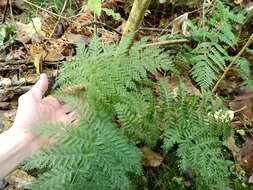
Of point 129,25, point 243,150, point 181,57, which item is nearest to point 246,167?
point 243,150

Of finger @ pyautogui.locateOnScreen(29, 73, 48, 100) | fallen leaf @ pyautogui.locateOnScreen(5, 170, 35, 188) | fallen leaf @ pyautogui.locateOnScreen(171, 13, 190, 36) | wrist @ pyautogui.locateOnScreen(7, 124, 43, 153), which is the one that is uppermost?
fallen leaf @ pyautogui.locateOnScreen(171, 13, 190, 36)

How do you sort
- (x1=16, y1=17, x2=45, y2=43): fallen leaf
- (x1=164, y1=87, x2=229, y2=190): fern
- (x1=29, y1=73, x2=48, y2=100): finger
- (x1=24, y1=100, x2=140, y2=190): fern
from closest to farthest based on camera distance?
(x1=24, y1=100, x2=140, y2=190): fern, (x1=164, y1=87, x2=229, y2=190): fern, (x1=29, y1=73, x2=48, y2=100): finger, (x1=16, y1=17, x2=45, y2=43): fallen leaf

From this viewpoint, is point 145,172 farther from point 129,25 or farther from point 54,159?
point 129,25

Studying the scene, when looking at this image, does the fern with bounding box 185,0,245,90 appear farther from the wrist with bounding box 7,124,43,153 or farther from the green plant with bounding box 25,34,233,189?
the wrist with bounding box 7,124,43,153

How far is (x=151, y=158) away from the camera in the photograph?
97.5 inches

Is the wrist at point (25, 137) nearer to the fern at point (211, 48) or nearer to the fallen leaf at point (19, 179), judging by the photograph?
the fallen leaf at point (19, 179)

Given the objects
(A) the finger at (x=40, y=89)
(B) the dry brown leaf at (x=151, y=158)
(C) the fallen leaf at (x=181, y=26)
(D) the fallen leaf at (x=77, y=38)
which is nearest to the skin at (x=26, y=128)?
(A) the finger at (x=40, y=89)

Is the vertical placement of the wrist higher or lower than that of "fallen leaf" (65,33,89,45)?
lower

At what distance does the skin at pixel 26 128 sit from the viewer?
2227 millimetres

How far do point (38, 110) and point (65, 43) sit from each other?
115cm

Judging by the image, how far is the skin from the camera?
2.23 metres

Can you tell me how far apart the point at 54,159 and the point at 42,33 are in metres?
1.86

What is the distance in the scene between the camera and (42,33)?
347 cm

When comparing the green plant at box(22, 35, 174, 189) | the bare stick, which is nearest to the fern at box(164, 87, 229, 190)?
the green plant at box(22, 35, 174, 189)
